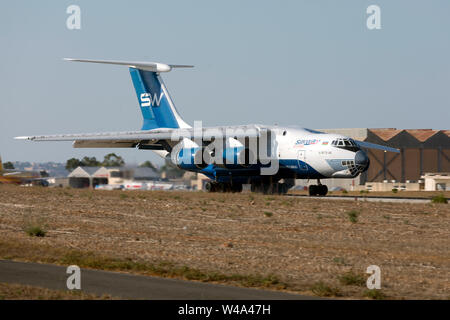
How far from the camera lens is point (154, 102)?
5247 cm

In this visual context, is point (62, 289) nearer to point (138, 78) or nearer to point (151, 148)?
point (151, 148)

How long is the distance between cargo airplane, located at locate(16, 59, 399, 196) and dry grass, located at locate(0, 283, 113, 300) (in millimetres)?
29372

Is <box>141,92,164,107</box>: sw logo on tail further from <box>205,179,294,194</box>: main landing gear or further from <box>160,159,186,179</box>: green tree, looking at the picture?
<box>205,179,294,194</box>: main landing gear

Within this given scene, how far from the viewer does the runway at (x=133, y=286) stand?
42.4ft

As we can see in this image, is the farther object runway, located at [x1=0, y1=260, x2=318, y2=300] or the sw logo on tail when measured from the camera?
the sw logo on tail

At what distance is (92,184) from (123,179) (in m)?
19.5

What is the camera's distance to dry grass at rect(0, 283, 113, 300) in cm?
Answer: 1233

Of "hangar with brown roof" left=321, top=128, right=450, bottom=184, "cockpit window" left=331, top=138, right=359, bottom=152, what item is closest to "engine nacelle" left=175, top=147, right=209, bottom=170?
"cockpit window" left=331, top=138, right=359, bottom=152

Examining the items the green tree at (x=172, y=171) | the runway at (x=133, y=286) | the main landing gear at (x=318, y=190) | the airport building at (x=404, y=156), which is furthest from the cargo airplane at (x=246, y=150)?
the airport building at (x=404, y=156)

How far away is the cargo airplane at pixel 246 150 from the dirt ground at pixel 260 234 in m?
4.92

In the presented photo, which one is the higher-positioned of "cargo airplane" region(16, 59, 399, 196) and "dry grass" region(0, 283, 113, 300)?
→ "cargo airplane" region(16, 59, 399, 196)

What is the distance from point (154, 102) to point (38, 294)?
40357mm

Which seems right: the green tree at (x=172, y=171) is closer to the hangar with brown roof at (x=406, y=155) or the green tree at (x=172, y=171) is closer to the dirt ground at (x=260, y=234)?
the dirt ground at (x=260, y=234)
